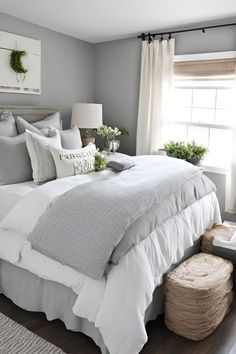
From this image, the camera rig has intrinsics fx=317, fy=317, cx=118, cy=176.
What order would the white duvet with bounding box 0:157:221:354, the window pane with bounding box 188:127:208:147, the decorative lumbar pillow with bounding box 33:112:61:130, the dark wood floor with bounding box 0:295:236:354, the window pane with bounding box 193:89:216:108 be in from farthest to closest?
the window pane with bounding box 188:127:208:147, the window pane with bounding box 193:89:216:108, the decorative lumbar pillow with bounding box 33:112:61:130, the dark wood floor with bounding box 0:295:236:354, the white duvet with bounding box 0:157:221:354

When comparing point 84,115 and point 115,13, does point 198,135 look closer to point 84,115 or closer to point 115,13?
point 84,115

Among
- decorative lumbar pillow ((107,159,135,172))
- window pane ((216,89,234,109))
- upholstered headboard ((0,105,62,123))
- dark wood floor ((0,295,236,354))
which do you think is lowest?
dark wood floor ((0,295,236,354))

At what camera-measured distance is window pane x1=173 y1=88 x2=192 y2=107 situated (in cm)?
412

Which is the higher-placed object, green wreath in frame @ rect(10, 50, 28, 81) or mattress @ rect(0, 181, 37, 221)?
green wreath in frame @ rect(10, 50, 28, 81)

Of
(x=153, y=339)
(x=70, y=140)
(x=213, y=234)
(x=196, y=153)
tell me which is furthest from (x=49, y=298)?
(x=196, y=153)

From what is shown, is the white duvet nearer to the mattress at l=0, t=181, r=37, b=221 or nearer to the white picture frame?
the mattress at l=0, t=181, r=37, b=221

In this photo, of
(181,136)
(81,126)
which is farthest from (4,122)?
(181,136)

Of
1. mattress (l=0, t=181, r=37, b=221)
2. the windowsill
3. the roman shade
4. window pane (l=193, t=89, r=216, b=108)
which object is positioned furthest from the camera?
window pane (l=193, t=89, r=216, b=108)

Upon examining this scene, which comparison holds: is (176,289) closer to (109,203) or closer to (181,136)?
(109,203)

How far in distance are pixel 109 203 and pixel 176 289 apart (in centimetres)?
70

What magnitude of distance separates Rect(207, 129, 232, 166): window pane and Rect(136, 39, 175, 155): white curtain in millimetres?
659

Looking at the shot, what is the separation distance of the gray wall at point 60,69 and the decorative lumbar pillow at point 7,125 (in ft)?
1.31

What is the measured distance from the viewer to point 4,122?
303 centimetres

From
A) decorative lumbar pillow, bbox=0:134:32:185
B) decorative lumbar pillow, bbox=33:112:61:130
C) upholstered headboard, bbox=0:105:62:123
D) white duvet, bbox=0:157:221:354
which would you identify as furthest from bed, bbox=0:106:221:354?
upholstered headboard, bbox=0:105:62:123
